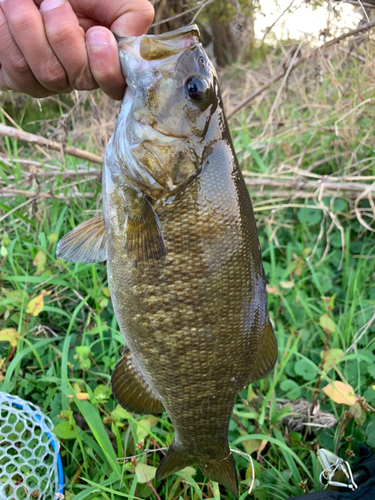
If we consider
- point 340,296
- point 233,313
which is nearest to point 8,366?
point 233,313

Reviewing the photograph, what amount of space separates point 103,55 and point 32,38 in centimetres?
25

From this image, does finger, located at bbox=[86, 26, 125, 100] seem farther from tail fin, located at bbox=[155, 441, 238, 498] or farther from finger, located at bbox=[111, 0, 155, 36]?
tail fin, located at bbox=[155, 441, 238, 498]

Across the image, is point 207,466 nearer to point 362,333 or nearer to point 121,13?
point 362,333

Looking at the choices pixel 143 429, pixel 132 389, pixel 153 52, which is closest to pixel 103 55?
pixel 153 52

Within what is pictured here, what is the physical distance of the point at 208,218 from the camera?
4.32ft

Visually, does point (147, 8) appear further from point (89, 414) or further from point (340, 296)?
point (340, 296)

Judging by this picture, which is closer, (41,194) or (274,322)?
(274,322)

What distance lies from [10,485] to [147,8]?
207 cm

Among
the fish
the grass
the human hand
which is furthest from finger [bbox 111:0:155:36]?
the grass

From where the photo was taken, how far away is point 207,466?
147 cm

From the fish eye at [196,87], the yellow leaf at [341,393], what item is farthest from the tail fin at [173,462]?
the fish eye at [196,87]

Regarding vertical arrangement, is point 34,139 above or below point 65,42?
below

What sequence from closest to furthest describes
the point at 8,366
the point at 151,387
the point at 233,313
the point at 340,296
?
the point at 233,313 < the point at 151,387 < the point at 8,366 < the point at 340,296

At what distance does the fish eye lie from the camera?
4.26ft
